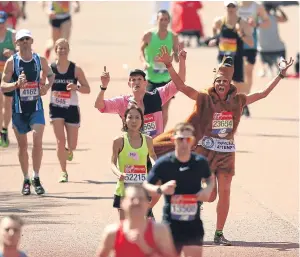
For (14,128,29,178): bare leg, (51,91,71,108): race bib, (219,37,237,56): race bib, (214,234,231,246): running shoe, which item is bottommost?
(214,234,231,246): running shoe

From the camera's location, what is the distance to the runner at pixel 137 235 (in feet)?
29.7

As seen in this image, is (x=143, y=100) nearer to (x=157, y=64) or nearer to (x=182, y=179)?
(x=182, y=179)

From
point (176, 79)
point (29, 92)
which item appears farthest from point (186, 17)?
point (176, 79)

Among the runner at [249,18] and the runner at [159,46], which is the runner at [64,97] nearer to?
the runner at [159,46]

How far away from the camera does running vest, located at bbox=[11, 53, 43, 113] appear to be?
1558cm

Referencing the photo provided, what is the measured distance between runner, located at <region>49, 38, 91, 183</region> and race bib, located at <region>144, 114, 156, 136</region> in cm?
261

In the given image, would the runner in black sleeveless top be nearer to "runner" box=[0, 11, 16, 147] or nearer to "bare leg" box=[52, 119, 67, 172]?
"runner" box=[0, 11, 16, 147]

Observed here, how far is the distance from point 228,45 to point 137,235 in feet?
39.5

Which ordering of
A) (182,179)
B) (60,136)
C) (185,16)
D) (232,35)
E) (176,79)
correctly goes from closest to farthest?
(182,179)
(176,79)
(60,136)
(232,35)
(185,16)

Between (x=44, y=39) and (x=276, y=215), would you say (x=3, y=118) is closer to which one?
(x=276, y=215)

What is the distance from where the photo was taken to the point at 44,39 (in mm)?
35281

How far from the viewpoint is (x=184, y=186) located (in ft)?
35.3

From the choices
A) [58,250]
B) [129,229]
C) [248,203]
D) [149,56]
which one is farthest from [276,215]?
[129,229]

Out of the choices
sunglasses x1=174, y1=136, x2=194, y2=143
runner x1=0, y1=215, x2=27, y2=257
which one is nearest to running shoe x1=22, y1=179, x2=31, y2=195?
sunglasses x1=174, y1=136, x2=194, y2=143
